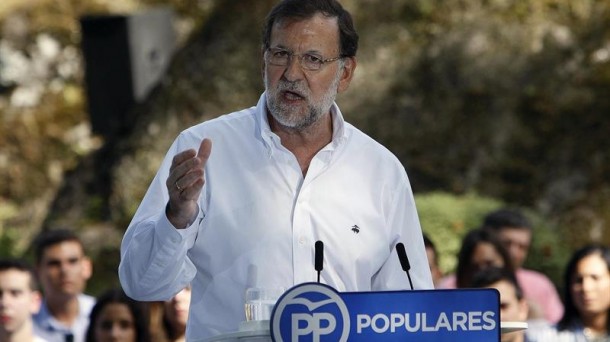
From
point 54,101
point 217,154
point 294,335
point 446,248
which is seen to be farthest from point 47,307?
point 54,101

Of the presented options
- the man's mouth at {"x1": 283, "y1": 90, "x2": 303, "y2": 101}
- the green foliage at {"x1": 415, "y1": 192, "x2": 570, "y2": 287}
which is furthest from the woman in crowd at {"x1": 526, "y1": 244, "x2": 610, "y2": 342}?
the man's mouth at {"x1": 283, "y1": 90, "x2": 303, "y2": 101}

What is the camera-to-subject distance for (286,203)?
5168mm

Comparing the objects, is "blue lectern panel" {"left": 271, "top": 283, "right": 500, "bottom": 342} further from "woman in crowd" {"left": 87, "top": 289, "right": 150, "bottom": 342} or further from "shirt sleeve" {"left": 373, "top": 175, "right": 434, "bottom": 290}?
"woman in crowd" {"left": 87, "top": 289, "right": 150, "bottom": 342}

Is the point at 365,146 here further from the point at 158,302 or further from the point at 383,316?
the point at 158,302

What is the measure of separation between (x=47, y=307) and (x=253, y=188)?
4528mm

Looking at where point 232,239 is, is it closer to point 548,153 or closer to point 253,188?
point 253,188

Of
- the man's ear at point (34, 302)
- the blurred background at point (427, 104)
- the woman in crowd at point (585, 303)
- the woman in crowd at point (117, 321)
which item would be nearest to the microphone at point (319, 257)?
the woman in crowd at point (585, 303)

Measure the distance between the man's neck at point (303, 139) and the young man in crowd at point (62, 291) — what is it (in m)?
4.22

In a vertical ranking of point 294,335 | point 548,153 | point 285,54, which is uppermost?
point 548,153

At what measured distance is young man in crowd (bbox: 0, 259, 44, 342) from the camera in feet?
28.0

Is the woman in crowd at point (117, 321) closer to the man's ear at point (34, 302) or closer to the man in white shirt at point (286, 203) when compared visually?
the man's ear at point (34, 302)

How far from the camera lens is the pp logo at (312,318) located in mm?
4395

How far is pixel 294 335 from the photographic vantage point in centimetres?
440

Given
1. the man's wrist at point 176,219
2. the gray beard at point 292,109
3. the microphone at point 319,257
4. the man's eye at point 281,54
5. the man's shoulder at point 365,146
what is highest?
the man's eye at point 281,54
